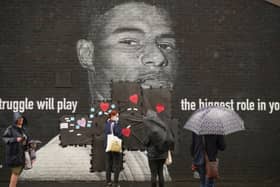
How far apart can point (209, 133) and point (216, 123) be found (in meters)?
0.20

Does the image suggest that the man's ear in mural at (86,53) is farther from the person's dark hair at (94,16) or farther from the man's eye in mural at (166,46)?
the man's eye in mural at (166,46)

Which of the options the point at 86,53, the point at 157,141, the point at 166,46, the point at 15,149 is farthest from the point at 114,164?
the point at 166,46

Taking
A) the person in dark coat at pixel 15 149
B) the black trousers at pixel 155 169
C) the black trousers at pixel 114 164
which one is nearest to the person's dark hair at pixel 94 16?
the black trousers at pixel 114 164

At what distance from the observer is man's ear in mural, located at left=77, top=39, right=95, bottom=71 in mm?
12070

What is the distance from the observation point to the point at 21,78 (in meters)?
11.9

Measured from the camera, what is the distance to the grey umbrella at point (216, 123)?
8273 mm

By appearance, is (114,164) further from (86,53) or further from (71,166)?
(86,53)

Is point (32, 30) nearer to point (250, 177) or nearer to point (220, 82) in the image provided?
point (220, 82)

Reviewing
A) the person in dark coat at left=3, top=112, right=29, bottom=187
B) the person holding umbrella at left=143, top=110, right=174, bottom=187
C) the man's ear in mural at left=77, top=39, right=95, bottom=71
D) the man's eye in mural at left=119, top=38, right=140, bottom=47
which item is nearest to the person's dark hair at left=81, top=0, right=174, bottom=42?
the man's ear in mural at left=77, top=39, right=95, bottom=71

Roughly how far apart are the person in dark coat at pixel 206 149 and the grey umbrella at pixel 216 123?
0.32 metres

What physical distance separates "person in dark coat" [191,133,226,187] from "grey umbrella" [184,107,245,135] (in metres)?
0.32

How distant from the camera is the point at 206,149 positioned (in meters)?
8.59

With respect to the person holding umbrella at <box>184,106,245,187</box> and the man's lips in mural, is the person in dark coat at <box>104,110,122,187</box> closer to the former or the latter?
the man's lips in mural

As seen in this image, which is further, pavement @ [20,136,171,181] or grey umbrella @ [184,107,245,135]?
pavement @ [20,136,171,181]
